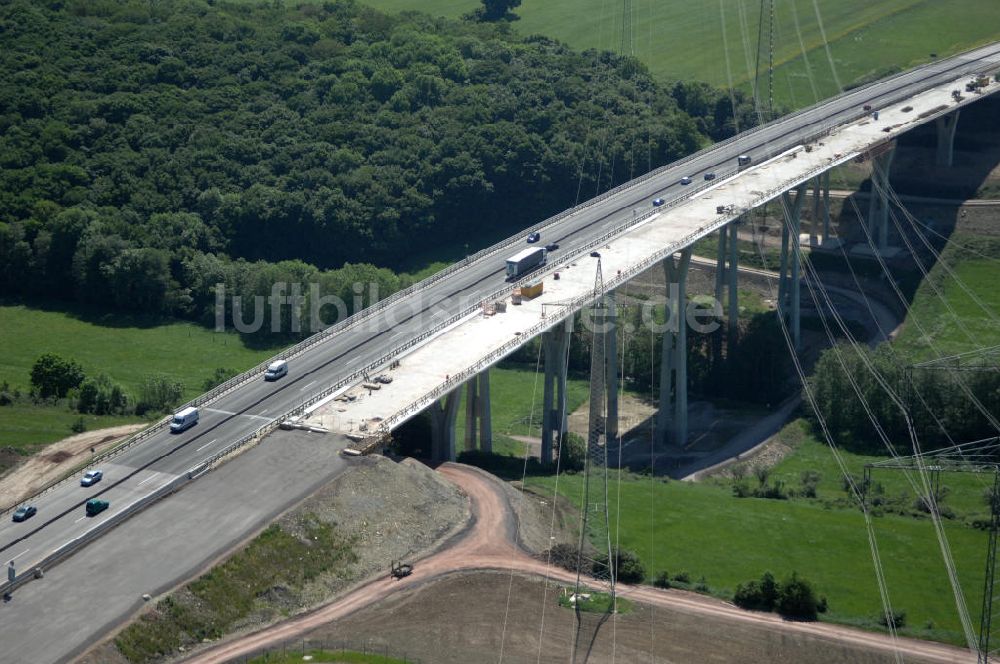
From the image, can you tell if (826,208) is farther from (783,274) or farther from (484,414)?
(484,414)

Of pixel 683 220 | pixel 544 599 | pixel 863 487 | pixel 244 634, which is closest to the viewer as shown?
pixel 244 634

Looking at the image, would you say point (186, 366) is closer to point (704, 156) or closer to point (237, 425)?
point (237, 425)

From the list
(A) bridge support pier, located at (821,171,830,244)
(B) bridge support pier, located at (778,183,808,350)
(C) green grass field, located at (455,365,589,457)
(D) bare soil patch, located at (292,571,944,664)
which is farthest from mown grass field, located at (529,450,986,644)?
(A) bridge support pier, located at (821,171,830,244)

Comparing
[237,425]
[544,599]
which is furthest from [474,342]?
[544,599]

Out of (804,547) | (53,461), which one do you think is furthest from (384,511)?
(53,461)

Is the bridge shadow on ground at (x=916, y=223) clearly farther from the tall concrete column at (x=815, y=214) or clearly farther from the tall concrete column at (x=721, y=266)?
the tall concrete column at (x=721, y=266)

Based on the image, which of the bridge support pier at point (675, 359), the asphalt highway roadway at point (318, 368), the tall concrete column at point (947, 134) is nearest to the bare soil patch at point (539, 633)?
the asphalt highway roadway at point (318, 368)

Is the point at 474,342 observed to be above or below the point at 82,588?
above
